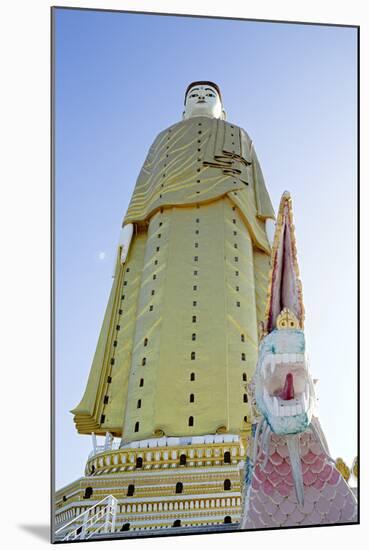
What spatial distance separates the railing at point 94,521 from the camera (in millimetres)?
10547

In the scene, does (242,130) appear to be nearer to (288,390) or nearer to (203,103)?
(203,103)

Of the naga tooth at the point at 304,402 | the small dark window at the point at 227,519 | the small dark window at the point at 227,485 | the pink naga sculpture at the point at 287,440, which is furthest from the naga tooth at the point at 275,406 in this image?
the small dark window at the point at 227,485

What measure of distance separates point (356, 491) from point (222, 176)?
522 centimetres

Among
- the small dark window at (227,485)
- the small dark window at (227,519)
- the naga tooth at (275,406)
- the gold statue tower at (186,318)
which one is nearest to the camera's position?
the naga tooth at (275,406)

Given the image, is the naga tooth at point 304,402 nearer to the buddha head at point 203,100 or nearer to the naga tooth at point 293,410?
the naga tooth at point 293,410

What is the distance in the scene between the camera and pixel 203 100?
14336 mm

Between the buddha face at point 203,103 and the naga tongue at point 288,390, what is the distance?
4.26m

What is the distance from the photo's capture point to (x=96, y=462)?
13.1 meters

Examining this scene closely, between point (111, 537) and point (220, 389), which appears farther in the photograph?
point (220, 389)

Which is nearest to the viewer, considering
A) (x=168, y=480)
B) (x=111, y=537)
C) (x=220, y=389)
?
(x=111, y=537)

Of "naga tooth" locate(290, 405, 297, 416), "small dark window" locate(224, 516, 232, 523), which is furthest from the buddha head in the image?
"small dark window" locate(224, 516, 232, 523)

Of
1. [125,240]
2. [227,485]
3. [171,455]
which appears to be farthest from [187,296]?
[227,485]

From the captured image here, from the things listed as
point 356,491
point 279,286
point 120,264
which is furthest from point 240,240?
point 356,491

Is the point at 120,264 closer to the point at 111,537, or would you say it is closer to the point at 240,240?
the point at 240,240
